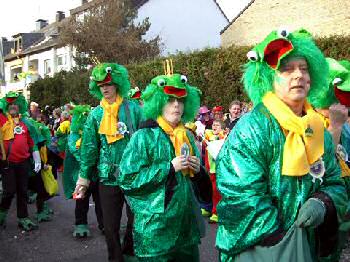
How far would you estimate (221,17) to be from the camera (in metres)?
37.3

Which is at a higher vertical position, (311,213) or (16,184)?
(311,213)

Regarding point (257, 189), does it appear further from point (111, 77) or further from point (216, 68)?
point (216, 68)

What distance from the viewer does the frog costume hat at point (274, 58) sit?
8.67ft

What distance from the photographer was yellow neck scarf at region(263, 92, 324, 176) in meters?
2.47

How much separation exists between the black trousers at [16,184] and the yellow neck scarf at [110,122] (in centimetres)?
279

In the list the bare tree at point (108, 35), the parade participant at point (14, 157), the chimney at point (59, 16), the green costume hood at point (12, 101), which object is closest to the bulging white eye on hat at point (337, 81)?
the parade participant at point (14, 157)

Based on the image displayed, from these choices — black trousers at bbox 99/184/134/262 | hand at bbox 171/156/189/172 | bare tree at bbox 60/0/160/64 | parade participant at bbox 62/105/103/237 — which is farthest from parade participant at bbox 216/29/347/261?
bare tree at bbox 60/0/160/64

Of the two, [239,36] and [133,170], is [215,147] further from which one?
[239,36]

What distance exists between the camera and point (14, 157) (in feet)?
24.8

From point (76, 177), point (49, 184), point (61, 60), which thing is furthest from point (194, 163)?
point (61, 60)

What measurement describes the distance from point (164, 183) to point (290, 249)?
5.12 feet

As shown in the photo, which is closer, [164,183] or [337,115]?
[337,115]

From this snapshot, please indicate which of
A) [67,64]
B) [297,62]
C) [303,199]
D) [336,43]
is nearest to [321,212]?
[303,199]

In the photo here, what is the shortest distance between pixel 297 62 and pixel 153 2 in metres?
33.3
